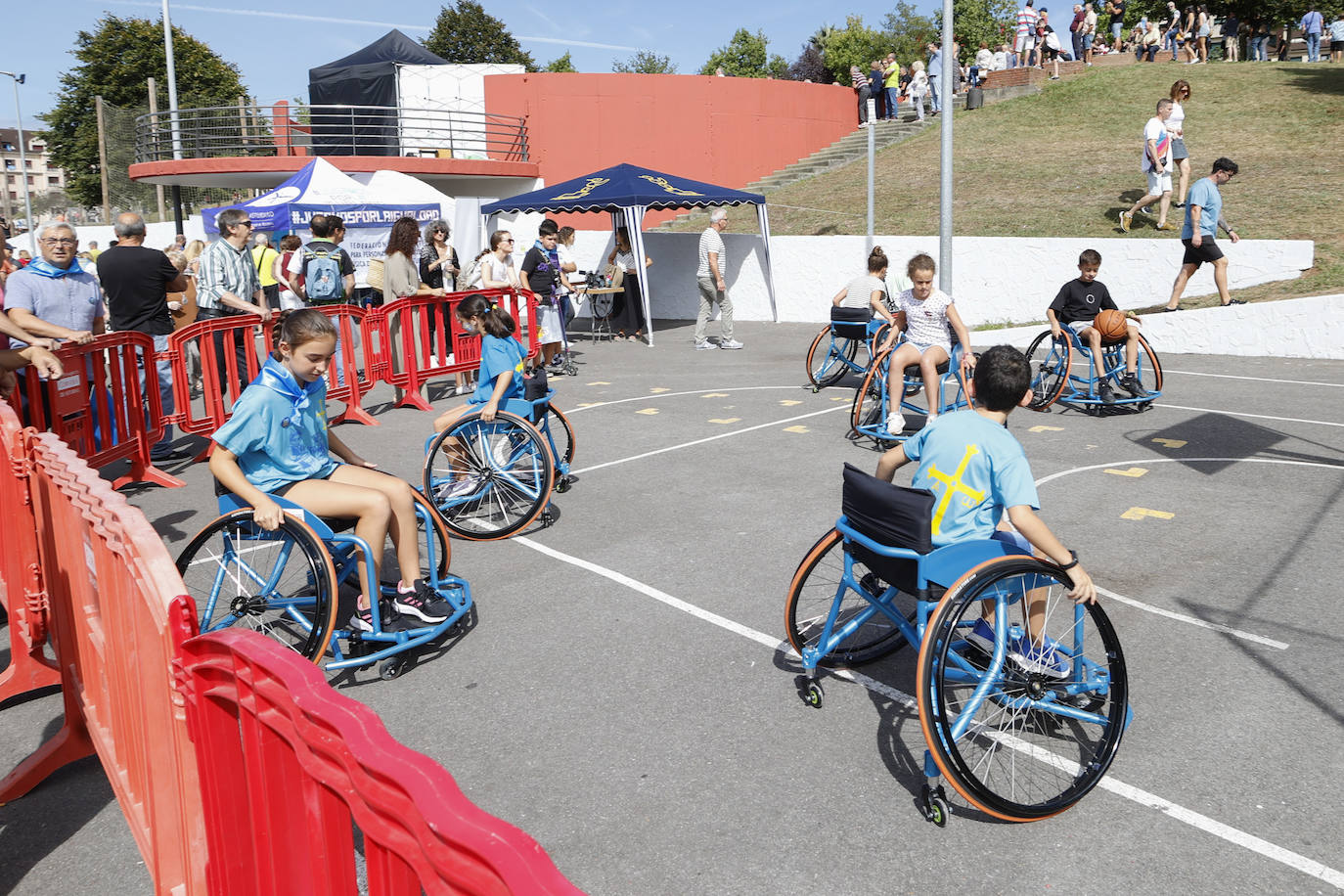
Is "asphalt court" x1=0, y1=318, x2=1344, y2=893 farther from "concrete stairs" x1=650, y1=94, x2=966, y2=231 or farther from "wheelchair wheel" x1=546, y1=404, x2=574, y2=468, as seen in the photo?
"concrete stairs" x1=650, y1=94, x2=966, y2=231

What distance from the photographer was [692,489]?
7812 millimetres

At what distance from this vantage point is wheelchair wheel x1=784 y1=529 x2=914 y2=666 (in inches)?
169

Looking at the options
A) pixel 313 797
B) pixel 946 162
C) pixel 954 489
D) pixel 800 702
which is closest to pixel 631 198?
pixel 946 162

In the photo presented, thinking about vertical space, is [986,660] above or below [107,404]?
below

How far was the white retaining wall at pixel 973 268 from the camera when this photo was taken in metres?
16.1

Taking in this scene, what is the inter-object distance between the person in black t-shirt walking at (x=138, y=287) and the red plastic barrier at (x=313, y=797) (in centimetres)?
748

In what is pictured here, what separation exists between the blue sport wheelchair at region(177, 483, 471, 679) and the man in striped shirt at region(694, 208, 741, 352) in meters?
11.3

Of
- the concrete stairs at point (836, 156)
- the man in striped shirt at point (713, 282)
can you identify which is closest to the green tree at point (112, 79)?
the concrete stairs at point (836, 156)

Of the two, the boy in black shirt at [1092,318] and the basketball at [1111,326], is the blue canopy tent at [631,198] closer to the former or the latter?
the boy in black shirt at [1092,318]

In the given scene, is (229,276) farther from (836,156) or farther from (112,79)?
(112,79)

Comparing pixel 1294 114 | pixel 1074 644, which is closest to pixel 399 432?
pixel 1074 644

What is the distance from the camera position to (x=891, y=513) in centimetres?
379

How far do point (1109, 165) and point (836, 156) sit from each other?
9406 millimetres

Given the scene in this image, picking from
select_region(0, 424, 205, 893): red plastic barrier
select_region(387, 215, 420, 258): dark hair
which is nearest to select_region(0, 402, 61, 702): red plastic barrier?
select_region(0, 424, 205, 893): red plastic barrier
